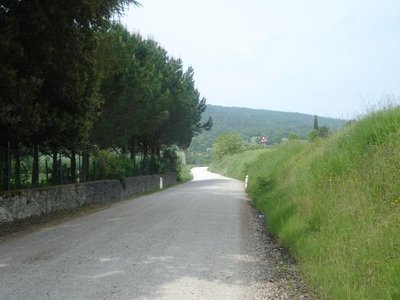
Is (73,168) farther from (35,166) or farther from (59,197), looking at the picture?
(35,166)

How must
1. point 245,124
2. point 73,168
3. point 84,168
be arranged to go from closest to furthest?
1. point 73,168
2. point 84,168
3. point 245,124

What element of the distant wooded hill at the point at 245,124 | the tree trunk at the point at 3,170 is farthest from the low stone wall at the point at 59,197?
the distant wooded hill at the point at 245,124

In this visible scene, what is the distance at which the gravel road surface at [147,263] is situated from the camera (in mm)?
6508

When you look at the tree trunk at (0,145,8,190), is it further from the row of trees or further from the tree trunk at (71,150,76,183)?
the tree trunk at (71,150,76,183)

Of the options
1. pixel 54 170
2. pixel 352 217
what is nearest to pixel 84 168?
pixel 54 170

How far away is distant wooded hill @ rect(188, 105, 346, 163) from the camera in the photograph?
143 m

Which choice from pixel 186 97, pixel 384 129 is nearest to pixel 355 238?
pixel 384 129

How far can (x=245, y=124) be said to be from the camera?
159875 millimetres

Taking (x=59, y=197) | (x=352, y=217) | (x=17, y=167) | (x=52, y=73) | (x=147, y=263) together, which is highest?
(x=52, y=73)

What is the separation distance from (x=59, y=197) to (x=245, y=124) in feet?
472

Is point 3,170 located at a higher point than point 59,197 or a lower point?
higher

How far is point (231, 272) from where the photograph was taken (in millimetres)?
7672

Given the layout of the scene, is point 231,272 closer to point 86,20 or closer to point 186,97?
point 86,20

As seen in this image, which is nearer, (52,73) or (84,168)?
(52,73)
